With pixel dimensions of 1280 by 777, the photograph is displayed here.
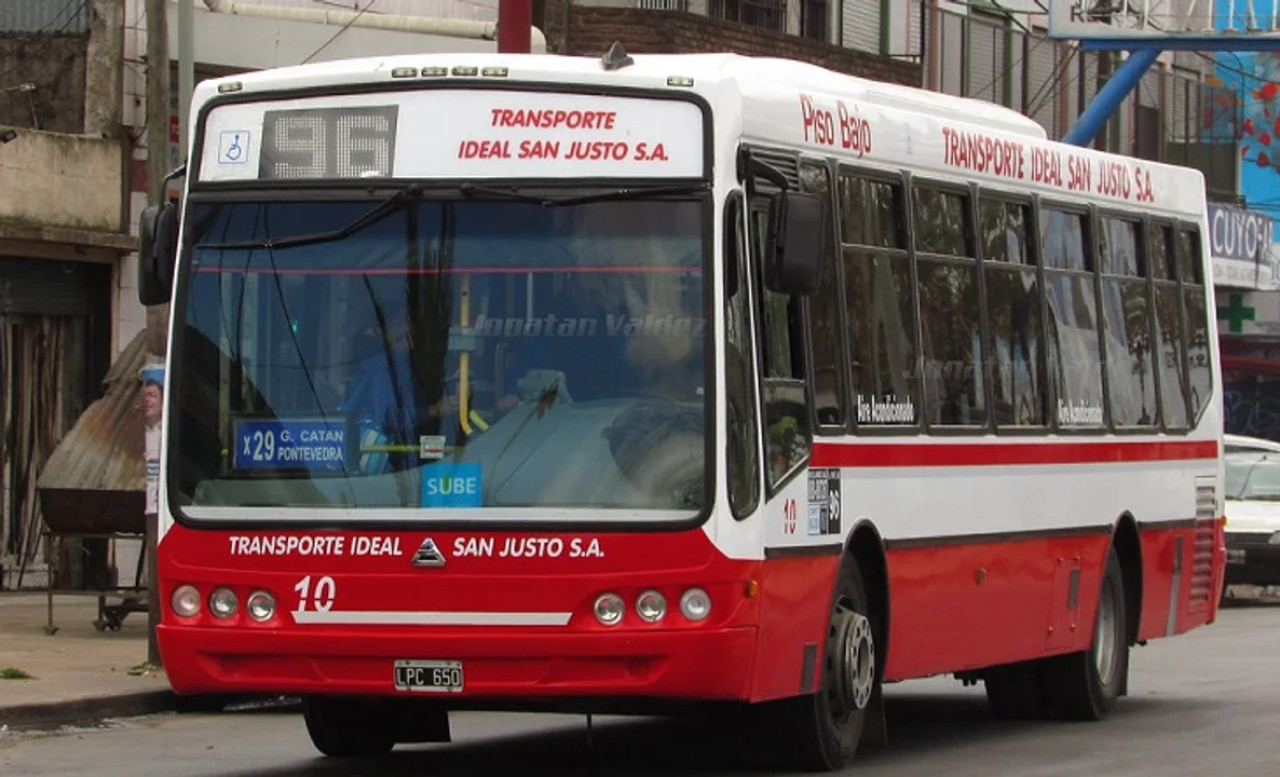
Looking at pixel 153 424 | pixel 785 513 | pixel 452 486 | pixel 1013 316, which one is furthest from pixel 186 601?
pixel 153 424

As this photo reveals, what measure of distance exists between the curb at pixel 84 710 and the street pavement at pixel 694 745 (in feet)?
0.38

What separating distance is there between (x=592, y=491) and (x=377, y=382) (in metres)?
0.99

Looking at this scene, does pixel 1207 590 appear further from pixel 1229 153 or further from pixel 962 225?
pixel 1229 153

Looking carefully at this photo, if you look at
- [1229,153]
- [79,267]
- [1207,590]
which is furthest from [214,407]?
[1229,153]

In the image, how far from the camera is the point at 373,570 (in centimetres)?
1095

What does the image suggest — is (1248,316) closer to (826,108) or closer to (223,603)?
(826,108)

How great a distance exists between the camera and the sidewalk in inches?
615


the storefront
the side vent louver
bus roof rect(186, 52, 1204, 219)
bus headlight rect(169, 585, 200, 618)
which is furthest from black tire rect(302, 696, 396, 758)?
the storefront

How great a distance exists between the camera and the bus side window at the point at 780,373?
37.3 ft

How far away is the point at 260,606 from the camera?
11.1 meters

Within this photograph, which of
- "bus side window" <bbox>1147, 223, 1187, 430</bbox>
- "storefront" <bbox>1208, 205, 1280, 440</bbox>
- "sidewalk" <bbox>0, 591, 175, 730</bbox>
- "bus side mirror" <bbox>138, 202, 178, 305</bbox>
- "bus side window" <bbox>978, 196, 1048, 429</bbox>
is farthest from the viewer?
"storefront" <bbox>1208, 205, 1280, 440</bbox>

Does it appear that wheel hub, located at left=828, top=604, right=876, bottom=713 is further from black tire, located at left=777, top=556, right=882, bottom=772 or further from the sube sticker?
the sube sticker

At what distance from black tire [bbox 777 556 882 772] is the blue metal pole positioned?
18047 millimetres

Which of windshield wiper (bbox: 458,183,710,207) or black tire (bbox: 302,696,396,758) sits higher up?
windshield wiper (bbox: 458,183,710,207)
